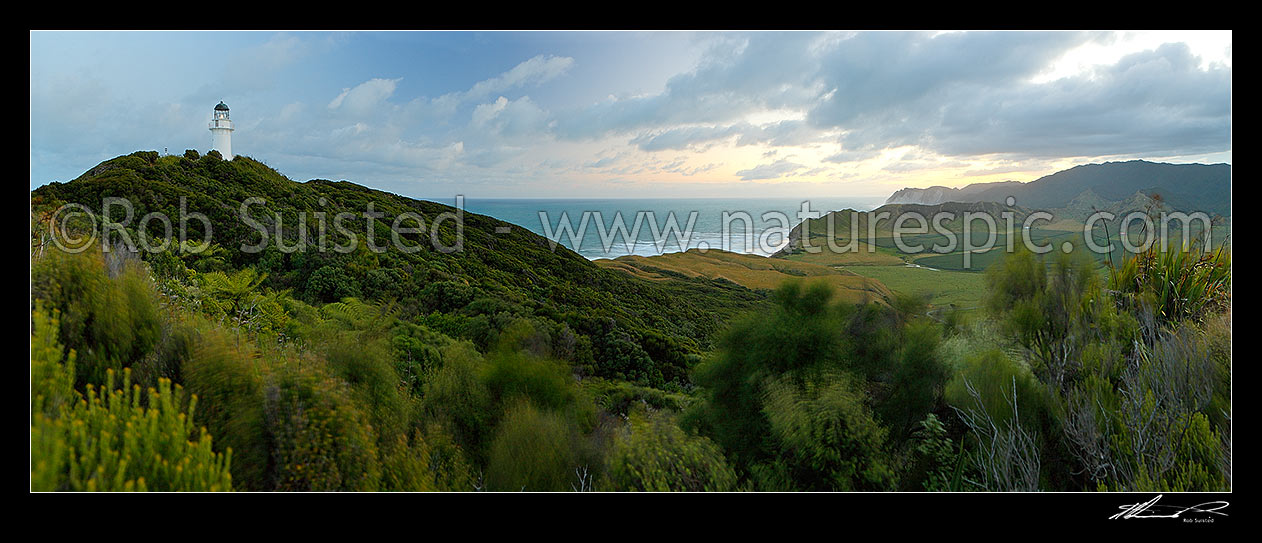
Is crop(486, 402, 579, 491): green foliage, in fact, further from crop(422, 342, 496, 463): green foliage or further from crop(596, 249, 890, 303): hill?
crop(596, 249, 890, 303): hill

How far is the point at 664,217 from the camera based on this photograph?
6543 millimetres

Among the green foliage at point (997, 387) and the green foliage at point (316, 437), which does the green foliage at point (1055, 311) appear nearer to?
the green foliage at point (997, 387)

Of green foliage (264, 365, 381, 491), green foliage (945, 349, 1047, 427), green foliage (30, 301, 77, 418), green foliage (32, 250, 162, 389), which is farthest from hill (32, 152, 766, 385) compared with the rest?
green foliage (264, 365, 381, 491)

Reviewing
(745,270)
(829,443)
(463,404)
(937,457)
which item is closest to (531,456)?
(463,404)

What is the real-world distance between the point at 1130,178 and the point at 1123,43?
1.67 m

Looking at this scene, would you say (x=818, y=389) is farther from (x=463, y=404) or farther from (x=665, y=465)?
(x=463, y=404)

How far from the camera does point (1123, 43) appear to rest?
13.4 ft

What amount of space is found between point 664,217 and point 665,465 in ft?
11.6

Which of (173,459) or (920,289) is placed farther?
(920,289)
